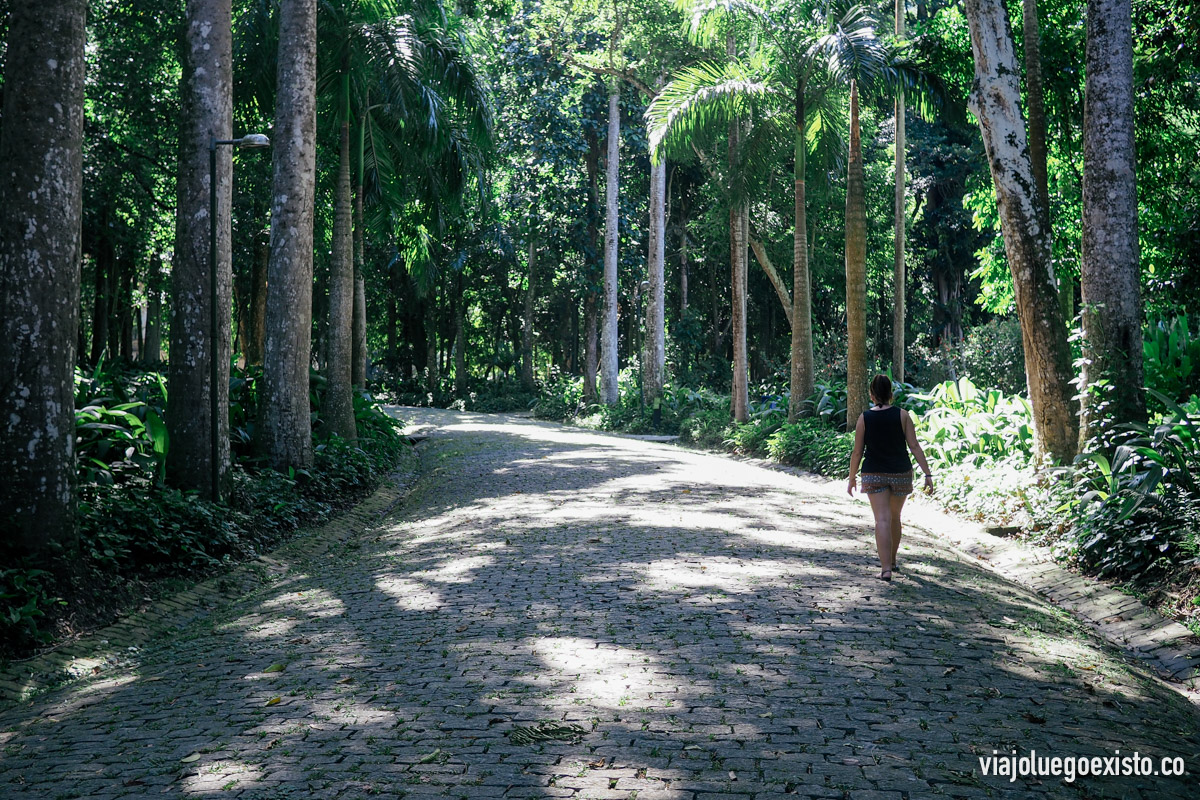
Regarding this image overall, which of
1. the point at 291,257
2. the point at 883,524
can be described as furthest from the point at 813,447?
the point at 883,524

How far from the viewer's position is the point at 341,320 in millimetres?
18094

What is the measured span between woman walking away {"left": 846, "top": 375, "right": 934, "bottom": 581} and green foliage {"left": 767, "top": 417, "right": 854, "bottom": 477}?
27.8ft

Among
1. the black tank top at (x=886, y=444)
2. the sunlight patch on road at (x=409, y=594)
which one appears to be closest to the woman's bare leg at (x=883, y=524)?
the black tank top at (x=886, y=444)

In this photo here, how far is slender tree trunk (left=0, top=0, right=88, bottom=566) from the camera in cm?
740

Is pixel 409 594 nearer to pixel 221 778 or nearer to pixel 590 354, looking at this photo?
pixel 221 778

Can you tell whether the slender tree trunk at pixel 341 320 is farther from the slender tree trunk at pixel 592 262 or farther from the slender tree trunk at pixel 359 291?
the slender tree trunk at pixel 592 262

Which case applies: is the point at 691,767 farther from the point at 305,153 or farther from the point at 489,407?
the point at 489,407

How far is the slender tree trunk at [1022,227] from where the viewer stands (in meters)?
11.3

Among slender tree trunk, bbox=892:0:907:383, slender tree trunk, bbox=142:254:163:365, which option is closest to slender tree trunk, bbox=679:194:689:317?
slender tree trunk, bbox=892:0:907:383

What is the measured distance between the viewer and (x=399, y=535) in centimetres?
1160

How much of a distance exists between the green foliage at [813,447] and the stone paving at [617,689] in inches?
290

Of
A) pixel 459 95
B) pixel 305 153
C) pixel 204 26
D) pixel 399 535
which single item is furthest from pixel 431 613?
pixel 459 95

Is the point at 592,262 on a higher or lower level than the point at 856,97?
lower

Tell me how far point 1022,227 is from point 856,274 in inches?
263
